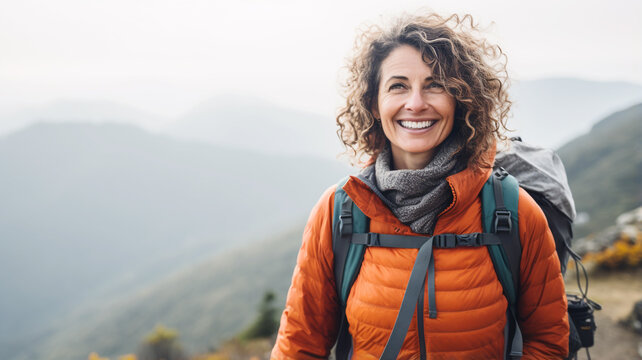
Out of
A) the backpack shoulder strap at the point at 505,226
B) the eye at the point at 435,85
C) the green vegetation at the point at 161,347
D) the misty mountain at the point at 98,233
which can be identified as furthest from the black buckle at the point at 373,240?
the misty mountain at the point at 98,233

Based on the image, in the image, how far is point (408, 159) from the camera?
2107mm

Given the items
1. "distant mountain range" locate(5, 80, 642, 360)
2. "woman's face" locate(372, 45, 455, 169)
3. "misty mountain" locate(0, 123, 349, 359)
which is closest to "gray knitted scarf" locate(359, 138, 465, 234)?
"woman's face" locate(372, 45, 455, 169)

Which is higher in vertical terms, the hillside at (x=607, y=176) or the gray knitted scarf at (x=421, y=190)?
the gray knitted scarf at (x=421, y=190)

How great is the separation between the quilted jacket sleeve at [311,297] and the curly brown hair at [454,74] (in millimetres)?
630

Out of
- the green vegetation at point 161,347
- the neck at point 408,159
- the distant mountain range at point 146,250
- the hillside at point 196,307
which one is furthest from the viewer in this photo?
the hillside at point 196,307

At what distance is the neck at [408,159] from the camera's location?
2.06m

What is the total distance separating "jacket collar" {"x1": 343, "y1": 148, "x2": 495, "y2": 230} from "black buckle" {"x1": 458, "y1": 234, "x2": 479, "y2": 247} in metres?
0.13

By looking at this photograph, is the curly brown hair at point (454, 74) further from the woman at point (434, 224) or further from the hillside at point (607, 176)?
the hillside at point (607, 176)

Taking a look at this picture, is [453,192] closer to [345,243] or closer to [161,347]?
[345,243]

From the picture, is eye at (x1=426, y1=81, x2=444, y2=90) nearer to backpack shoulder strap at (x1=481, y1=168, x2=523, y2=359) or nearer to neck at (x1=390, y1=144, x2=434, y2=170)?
A: neck at (x1=390, y1=144, x2=434, y2=170)

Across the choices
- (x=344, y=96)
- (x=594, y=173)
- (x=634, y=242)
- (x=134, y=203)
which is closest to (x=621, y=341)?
(x=634, y=242)

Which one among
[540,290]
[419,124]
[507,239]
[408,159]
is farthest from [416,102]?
[540,290]

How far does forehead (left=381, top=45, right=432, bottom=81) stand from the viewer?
1883 millimetres

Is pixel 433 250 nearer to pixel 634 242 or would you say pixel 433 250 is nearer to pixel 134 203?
pixel 634 242
